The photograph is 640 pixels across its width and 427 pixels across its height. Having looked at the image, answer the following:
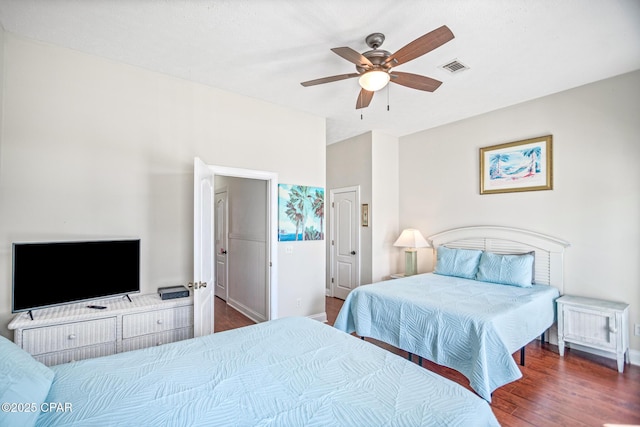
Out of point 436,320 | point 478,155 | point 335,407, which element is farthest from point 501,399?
point 478,155

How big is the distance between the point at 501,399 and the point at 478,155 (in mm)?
3054

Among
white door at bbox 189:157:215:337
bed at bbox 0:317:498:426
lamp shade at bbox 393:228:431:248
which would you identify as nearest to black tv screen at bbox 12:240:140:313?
white door at bbox 189:157:215:337

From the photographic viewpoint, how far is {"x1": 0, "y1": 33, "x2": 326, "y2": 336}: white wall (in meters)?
2.35

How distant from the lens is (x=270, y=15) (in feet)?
6.99

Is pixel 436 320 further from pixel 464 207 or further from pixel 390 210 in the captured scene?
pixel 390 210

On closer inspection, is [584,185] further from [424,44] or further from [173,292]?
[173,292]

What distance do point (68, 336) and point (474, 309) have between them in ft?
10.6

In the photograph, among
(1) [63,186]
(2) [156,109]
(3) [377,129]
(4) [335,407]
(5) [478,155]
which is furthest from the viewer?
(3) [377,129]

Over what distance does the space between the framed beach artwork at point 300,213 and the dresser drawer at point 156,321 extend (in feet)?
4.73

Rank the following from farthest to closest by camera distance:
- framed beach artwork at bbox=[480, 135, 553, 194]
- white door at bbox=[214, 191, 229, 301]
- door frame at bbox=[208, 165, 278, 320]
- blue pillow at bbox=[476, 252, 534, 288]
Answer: white door at bbox=[214, 191, 229, 301], door frame at bbox=[208, 165, 278, 320], framed beach artwork at bbox=[480, 135, 553, 194], blue pillow at bbox=[476, 252, 534, 288]

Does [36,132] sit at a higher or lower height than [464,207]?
higher

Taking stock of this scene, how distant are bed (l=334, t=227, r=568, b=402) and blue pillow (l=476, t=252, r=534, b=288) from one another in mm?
12

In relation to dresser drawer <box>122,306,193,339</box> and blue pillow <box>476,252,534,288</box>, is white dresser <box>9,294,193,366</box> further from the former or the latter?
blue pillow <box>476,252,534,288</box>

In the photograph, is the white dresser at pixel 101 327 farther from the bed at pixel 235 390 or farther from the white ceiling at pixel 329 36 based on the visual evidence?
the white ceiling at pixel 329 36
